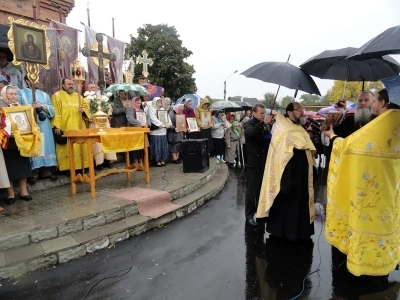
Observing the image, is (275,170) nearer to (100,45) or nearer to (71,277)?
(71,277)

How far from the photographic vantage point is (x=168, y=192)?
5605 mm

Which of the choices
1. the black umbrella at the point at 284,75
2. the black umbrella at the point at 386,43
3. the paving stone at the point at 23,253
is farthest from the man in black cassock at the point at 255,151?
the paving stone at the point at 23,253

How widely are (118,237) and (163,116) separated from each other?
459cm

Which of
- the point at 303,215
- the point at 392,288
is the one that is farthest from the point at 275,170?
the point at 392,288

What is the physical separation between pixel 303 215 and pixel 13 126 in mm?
4417

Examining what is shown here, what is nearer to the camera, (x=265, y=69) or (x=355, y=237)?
(x=355, y=237)

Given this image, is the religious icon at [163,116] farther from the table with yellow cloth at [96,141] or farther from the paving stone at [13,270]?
the paving stone at [13,270]

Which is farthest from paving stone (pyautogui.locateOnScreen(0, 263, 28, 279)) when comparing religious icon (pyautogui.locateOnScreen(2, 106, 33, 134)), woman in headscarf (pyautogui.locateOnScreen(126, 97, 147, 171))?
woman in headscarf (pyautogui.locateOnScreen(126, 97, 147, 171))

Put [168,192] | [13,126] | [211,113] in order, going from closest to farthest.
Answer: [13,126] → [168,192] → [211,113]

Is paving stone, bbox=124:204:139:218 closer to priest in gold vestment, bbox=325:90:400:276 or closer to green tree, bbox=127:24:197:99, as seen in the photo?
priest in gold vestment, bbox=325:90:400:276

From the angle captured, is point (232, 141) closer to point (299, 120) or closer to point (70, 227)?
point (299, 120)

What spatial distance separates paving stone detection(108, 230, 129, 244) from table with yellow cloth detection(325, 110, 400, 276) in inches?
116

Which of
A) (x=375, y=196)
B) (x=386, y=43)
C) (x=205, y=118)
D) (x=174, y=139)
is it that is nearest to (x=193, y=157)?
(x=174, y=139)

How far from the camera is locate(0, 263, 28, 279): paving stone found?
3.27 m
